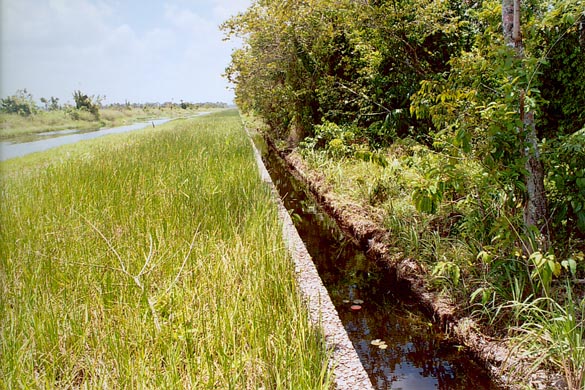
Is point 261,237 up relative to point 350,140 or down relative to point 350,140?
down

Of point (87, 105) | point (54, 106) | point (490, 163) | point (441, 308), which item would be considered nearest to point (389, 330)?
point (441, 308)

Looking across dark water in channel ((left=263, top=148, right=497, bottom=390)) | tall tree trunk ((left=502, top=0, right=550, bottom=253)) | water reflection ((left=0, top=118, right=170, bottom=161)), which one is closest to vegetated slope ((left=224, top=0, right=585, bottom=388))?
tall tree trunk ((left=502, top=0, right=550, bottom=253))

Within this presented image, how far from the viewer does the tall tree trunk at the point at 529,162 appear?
7.84ft

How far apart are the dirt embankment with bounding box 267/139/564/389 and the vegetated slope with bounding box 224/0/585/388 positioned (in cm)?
8

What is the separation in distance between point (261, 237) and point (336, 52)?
6.25 meters

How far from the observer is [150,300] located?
2.06m

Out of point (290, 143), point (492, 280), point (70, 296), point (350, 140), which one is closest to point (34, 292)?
point (70, 296)

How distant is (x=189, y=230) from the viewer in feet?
10.2

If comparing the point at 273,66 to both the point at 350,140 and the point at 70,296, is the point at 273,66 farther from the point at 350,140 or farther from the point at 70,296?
the point at 70,296

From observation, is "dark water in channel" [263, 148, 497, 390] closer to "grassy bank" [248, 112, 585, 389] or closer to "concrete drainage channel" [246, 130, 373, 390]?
"grassy bank" [248, 112, 585, 389]

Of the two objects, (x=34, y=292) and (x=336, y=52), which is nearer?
(x=34, y=292)

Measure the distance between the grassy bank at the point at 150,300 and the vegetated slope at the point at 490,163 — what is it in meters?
1.14

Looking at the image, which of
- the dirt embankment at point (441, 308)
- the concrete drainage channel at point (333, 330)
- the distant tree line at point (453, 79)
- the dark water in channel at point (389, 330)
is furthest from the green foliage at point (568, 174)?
the concrete drainage channel at point (333, 330)

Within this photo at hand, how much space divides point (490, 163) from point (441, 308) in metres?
1.01
